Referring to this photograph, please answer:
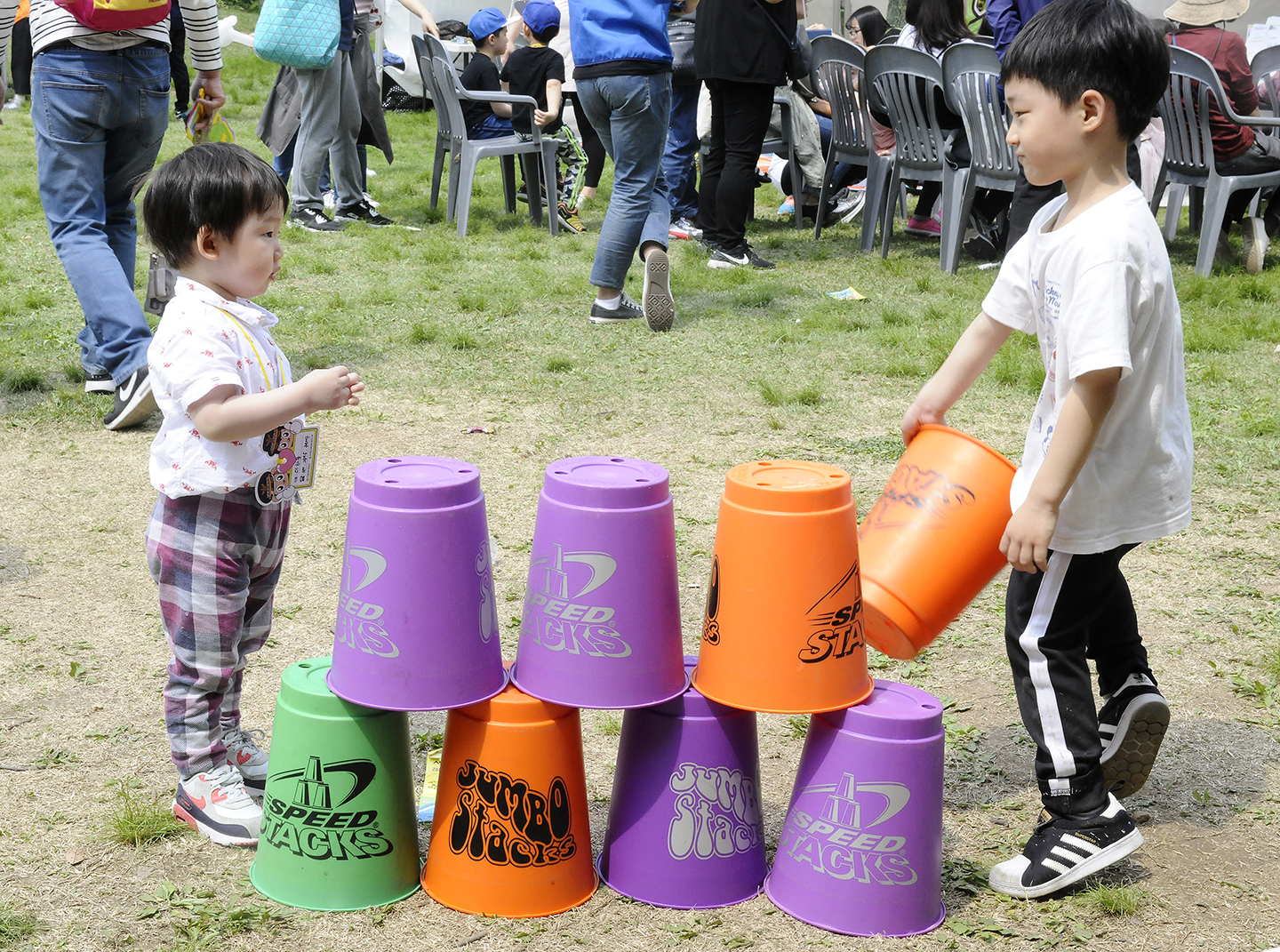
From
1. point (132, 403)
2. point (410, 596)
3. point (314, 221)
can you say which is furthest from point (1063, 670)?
point (314, 221)

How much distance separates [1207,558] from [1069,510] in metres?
1.66

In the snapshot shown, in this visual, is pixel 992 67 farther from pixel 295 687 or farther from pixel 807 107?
pixel 295 687

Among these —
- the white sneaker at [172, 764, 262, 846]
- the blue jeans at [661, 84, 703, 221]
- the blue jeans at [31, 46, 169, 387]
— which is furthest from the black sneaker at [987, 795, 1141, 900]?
the blue jeans at [661, 84, 703, 221]

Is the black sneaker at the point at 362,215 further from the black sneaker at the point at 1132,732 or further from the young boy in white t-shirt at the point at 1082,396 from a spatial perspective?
the black sneaker at the point at 1132,732

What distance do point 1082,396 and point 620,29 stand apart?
12.5 ft

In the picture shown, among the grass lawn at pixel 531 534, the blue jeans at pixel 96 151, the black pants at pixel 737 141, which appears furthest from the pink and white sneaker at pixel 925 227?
the blue jeans at pixel 96 151

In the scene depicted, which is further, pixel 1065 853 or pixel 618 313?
pixel 618 313

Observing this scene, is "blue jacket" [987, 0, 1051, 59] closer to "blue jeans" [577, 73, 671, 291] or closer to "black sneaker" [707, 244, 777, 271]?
"black sneaker" [707, 244, 777, 271]

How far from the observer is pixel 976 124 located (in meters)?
6.97

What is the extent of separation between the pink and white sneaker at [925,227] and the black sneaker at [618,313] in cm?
349

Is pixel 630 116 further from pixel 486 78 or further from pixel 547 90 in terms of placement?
pixel 486 78

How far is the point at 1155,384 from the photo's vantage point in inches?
76.9

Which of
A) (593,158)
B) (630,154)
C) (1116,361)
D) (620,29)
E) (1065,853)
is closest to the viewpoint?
(1116,361)

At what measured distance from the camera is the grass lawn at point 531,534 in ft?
6.48
